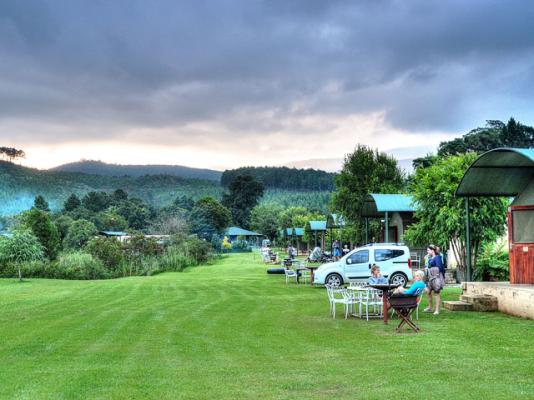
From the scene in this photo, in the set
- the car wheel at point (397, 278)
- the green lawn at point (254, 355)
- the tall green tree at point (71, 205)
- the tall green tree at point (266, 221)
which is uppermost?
the tall green tree at point (71, 205)

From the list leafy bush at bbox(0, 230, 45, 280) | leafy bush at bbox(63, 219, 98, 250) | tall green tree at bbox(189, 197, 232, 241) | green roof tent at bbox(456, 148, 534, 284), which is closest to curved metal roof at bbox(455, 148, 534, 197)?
green roof tent at bbox(456, 148, 534, 284)

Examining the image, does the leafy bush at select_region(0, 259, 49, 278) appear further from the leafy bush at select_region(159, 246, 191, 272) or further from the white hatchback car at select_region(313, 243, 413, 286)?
the white hatchback car at select_region(313, 243, 413, 286)

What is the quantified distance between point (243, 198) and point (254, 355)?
102 metres

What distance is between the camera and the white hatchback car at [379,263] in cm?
2327

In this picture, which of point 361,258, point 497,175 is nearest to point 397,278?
point 361,258

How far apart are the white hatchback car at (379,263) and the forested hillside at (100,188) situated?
3611 inches

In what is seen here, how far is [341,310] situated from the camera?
16.6m

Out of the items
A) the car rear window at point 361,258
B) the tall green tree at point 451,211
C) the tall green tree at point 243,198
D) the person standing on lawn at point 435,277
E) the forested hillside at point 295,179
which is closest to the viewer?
the person standing on lawn at point 435,277

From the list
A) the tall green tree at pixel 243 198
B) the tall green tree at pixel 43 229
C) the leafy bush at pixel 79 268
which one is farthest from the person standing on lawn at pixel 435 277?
the tall green tree at pixel 243 198

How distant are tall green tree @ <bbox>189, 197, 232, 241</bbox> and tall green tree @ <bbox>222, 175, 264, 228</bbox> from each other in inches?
915

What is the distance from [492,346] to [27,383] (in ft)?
24.4

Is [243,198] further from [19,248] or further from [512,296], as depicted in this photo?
[512,296]

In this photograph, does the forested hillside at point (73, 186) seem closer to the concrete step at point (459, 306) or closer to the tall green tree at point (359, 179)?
the tall green tree at point (359, 179)

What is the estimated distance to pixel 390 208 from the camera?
30.2 m
